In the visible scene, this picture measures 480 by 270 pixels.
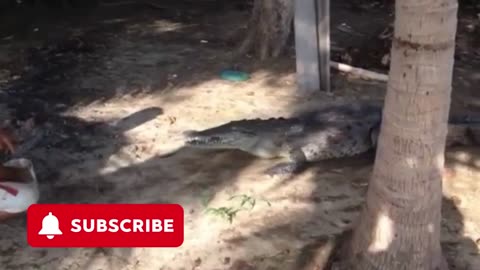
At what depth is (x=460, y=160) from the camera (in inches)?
169

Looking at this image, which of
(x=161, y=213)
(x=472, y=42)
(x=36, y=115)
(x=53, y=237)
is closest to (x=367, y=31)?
(x=472, y=42)

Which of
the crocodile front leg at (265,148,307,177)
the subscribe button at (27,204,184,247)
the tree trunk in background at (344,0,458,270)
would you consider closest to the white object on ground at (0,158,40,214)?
the subscribe button at (27,204,184,247)

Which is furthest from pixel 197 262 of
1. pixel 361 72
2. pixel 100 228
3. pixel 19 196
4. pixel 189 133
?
pixel 361 72

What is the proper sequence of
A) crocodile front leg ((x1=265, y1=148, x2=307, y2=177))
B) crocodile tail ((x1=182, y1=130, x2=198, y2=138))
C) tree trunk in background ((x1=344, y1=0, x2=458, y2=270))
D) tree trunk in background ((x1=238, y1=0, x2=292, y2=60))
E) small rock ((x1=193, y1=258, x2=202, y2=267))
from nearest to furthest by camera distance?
tree trunk in background ((x1=344, y1=0, x2=458, y2=270)) → small rock ((x1=193, y1=258, x2=202, y2=267)) → crocodile front leg ((x1=265, y1=148, x2=307, y2=177)) → crocodile tail ((x1=182, y1=130, x2=198, y2=138)) → tree trunk in background ((x1=238, y1=0, x2=292, y2=60))

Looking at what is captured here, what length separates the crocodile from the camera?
14.0ft

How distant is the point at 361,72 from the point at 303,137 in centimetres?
180

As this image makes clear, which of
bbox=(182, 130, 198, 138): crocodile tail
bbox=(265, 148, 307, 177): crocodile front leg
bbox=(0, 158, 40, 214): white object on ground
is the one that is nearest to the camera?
bbox=(0, 158, 40, 214): white object on ground

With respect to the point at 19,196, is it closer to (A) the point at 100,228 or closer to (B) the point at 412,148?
(A) the point at 100,228

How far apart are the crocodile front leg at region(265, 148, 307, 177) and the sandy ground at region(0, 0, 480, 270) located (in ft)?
0.24

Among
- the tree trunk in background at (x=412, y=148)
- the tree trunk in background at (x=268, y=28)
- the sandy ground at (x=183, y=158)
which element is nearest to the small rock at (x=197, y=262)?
the sandy ground at (x=183, y=158)

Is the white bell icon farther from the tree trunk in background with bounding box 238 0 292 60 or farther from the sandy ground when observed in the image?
the tree trunk in background with bounding box 238 0 292 60

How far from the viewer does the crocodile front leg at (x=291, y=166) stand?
4172 mm

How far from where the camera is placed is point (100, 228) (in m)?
3.38

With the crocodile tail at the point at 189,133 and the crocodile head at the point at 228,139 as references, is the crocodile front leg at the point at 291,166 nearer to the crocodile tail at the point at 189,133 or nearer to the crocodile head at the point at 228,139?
the crocodile head at the point at 228,139
